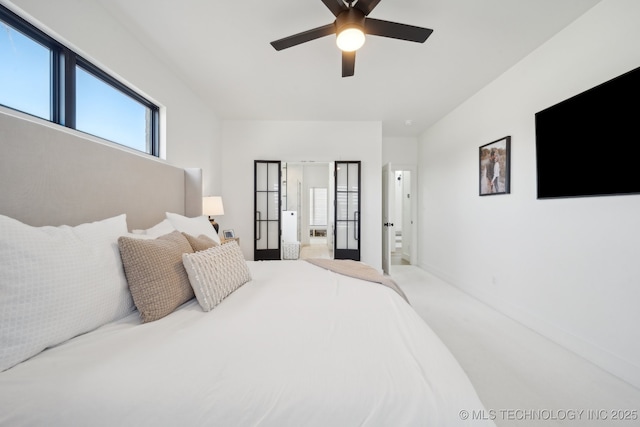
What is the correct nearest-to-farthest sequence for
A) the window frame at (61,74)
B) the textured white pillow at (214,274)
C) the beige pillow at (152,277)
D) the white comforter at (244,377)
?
the white comforter at (244,377) < the beige pillow at (152,277) < the textured white pillow at (214,274) < the window frame at (61,74)

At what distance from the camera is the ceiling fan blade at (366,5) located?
1483 mm

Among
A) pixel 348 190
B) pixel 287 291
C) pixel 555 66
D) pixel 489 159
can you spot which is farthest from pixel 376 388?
pixel 348 190

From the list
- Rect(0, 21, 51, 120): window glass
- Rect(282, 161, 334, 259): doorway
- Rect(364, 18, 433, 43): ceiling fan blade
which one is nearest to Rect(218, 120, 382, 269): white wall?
Rect(282, 161, 334, 259): doorway

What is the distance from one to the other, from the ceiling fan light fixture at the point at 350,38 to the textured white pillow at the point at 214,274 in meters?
1.64

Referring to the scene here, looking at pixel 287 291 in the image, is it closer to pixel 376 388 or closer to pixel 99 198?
pixel 376 388

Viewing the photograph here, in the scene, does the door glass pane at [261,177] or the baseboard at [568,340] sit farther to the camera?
the door glass pane at [261,177]

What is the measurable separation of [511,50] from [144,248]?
3469 millimetres

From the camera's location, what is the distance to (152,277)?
111 cm

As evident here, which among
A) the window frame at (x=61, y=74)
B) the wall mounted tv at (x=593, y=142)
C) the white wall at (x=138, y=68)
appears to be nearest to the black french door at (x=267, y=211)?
the white wall at (x=138, y=68)

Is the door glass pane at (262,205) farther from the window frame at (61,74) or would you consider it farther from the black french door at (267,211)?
the window frame at (61,74)

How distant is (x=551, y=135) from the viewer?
2.15m

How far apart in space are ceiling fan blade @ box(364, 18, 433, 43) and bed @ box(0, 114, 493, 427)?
176cm

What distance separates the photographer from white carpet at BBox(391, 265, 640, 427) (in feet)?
4.51

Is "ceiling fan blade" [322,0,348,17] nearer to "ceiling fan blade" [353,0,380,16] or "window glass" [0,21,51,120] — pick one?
"ceiling fan blade" [353,0,380,16]
